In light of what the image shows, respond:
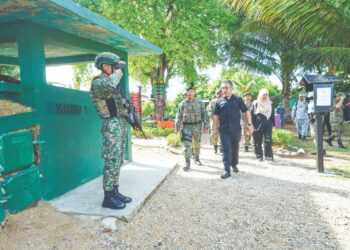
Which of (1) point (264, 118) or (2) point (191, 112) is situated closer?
(2) point (191, 112)

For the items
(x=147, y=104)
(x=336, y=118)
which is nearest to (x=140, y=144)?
(x=336, y=118)

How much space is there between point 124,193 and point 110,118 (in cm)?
135

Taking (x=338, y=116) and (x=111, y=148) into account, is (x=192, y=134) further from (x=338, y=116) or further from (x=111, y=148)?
(x=338, y=116)

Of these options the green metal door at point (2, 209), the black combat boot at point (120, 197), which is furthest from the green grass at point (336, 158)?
the green metal door at point (2, 209)

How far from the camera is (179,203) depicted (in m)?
4.48

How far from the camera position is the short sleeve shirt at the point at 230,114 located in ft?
18.7

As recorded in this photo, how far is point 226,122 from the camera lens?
18.7 feet

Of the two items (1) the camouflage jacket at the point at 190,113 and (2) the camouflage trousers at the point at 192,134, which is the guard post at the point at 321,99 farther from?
(2) the camouflage trousers at the point at 192,134

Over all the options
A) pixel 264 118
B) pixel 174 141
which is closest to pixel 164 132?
pixel 174 141

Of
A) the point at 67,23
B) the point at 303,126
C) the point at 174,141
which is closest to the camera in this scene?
the point at 67,23

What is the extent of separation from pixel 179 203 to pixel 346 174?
3.74 m

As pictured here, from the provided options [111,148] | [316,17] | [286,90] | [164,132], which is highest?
[316,17]

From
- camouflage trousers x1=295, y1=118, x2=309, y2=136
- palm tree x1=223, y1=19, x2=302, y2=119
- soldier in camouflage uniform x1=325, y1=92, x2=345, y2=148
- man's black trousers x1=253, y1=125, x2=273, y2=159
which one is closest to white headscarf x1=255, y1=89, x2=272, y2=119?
man's black trousers x1=253, y1=125, x2=273, y2=159

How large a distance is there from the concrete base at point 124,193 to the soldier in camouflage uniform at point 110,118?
0.18 metres
